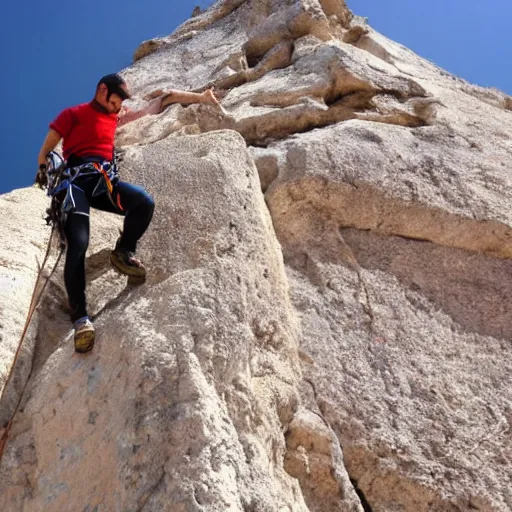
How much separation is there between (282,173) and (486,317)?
240cm

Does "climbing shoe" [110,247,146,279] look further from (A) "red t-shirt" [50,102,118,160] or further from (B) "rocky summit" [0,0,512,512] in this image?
(A) "red t-shirt" [50,102,118,160]

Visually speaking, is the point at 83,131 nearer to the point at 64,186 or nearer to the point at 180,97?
the point at 64,186

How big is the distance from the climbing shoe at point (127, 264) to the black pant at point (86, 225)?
53 millimetres

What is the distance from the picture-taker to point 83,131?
4.84 m

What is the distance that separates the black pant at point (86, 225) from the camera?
174 inches

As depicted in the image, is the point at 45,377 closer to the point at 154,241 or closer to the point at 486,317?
the point at 154,241

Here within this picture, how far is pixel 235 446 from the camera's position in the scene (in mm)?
3686

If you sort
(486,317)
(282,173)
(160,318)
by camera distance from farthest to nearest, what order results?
(282,173), (486,317), (160,318)

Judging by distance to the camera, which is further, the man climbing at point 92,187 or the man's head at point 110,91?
the man's head at point 110,91

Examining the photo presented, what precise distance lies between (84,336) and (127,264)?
61 cm

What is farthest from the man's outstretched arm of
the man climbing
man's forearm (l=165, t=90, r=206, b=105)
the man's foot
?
the man's foot

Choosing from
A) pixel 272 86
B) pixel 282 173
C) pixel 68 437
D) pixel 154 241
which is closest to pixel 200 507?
pixel 68 437

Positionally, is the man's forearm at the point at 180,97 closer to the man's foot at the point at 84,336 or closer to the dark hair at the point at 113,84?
the dark hair at the point at 113,84

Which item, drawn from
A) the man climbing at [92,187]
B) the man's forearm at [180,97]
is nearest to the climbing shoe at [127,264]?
the man climbing at [92,187]
